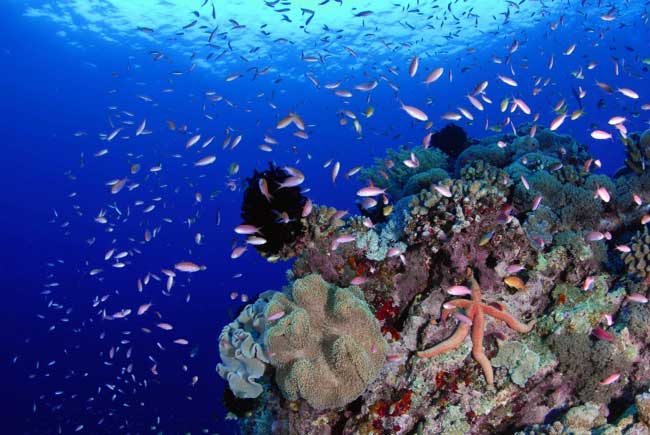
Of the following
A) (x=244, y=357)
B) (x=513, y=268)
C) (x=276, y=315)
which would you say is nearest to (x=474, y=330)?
(x=513, y=268)

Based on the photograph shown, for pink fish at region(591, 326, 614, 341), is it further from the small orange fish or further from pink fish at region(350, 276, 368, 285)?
pink fish at region(350, 276, 368, 285)

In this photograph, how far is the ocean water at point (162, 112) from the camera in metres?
27.4

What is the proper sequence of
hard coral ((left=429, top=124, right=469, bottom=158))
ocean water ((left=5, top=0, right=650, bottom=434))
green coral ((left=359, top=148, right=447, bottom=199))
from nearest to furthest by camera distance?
green coral ((left=359, top=148, right=447, bottom=199)) → hard coral ((left=429, top=124, right=469, bottom=158)) → ocean water ((left=5, top=0, right=650, bottom=434))

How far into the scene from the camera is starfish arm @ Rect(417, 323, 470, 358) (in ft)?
16.8

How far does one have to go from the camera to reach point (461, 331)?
5.11 metres

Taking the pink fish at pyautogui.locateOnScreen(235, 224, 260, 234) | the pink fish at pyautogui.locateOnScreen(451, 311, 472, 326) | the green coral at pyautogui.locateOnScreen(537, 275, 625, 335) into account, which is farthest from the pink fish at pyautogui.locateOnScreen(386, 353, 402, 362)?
the pink fish at pyautogui.locateOnScreen(235, 224, 260, 234)

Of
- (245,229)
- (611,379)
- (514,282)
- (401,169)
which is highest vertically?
(514,282)

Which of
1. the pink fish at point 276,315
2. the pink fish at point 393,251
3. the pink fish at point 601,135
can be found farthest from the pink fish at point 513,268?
the pink fish at point 601,135

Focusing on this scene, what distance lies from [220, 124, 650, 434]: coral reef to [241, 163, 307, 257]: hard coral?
2.19 feet

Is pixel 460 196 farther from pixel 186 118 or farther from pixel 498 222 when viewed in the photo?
pixel 186 118

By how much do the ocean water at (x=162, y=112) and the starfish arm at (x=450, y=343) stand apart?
17.8 feet

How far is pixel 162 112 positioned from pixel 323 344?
6675cm

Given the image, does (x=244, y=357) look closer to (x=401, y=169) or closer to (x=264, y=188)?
(x=264, y=188)

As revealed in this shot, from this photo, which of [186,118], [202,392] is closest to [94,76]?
[186,118]
